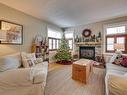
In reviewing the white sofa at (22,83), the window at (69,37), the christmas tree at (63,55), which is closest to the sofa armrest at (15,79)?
the white sofa at (22,83)

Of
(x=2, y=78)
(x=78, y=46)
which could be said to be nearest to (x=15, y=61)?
(x=2, y=78)

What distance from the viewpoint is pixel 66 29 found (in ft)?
22.7

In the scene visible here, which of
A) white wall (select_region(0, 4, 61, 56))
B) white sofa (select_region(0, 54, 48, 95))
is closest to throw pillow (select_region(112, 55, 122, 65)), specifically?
white sofa (select_region(0, 54, 48, 95))

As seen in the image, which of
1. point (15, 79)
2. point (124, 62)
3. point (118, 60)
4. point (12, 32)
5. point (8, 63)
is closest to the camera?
point (15, 79)

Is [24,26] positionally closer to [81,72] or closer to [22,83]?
[22,83]

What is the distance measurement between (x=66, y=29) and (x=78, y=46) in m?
1.76

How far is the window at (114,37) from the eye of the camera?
15.3 ft

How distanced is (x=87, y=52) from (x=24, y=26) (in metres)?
4.21

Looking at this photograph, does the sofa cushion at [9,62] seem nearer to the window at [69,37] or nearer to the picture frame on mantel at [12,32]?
the picture frame on mantel at [12,32]

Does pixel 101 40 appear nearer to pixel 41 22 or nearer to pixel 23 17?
pixel 41 22

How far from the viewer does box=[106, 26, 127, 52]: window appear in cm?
467

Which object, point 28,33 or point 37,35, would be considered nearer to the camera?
point 28,33

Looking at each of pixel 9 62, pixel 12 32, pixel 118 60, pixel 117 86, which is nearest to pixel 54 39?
pixel 12 32

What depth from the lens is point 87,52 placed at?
592 cm
